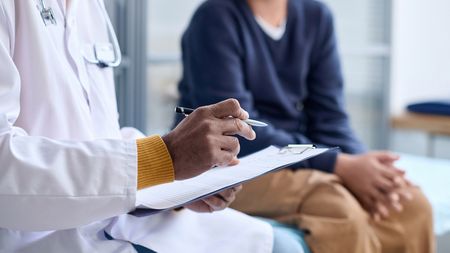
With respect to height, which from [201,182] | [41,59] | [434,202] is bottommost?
[434,202]

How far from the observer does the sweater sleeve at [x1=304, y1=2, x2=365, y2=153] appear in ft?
5.58

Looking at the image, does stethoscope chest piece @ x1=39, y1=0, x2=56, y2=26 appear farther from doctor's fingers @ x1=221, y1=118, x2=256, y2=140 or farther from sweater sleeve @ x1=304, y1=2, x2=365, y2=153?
sweater sleeve @ x1=304, y1=2, x2=365, y2=153

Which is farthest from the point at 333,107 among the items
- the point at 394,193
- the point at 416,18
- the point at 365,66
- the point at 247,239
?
the point at 416,18

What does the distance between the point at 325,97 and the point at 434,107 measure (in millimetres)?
1291

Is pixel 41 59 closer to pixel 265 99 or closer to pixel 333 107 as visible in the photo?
pixel 265 99

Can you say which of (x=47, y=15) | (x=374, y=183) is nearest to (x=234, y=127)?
(x=47, y=15)

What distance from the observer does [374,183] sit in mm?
1445

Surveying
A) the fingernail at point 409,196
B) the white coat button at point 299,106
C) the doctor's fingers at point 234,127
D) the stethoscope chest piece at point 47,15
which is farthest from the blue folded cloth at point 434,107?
the stethoscope chest piece at point 47,15

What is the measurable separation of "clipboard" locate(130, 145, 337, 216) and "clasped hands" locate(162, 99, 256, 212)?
0.17 feet

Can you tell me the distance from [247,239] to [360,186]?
18.8 inches

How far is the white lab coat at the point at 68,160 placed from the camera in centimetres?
83

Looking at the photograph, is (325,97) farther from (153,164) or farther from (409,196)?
(153,164)

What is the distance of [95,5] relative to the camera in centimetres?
114

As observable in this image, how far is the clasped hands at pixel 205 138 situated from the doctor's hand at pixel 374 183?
0.63 meters
